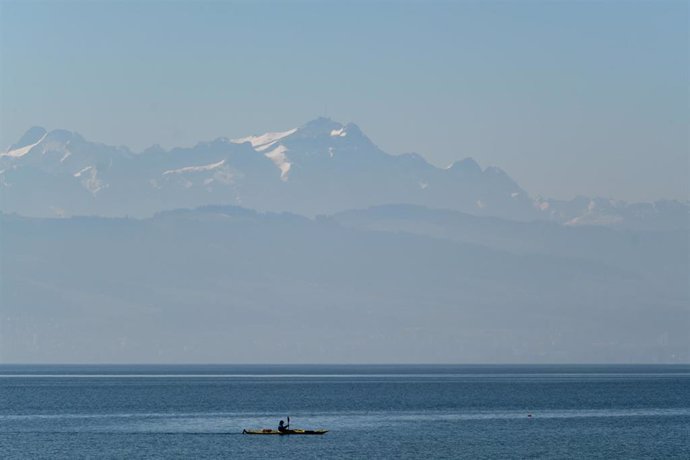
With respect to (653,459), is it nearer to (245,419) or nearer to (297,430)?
(297,430)

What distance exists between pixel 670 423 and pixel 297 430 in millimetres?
49083

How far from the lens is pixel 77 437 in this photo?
475ft

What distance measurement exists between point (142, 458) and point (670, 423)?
244 ft

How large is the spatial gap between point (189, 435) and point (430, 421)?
36.3 metres

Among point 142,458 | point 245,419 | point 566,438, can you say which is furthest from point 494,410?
point 142,458

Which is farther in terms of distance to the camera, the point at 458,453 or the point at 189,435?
the point at 189,435

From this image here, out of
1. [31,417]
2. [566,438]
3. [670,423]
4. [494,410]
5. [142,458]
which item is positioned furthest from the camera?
[494,410]

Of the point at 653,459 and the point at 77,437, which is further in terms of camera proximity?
the point at 77,437

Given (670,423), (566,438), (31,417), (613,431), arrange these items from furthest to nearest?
(31,417) → (670,423) → (613,431) → (566,438)

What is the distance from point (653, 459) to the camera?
122625 millimetres

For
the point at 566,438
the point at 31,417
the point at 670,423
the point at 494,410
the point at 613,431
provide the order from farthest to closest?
the point at 494,410 < the point at 31,417 < the point at 670,423 < the point at 613,431 < the point at 566,438

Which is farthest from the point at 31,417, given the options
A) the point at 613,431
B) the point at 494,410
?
the point at 613,431

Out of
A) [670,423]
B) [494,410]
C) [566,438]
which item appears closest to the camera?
[566,438]

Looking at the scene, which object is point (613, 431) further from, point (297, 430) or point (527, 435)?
point (297, 430)
